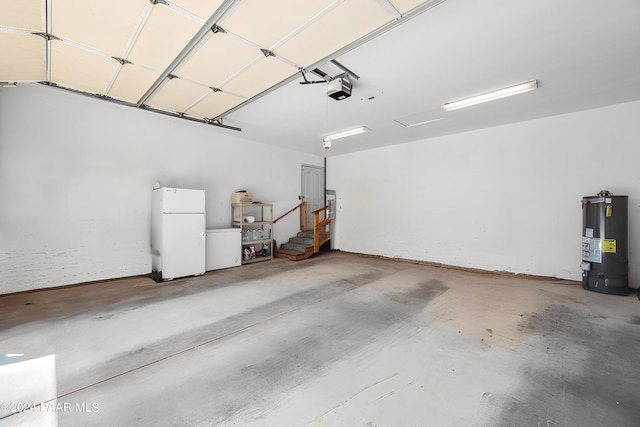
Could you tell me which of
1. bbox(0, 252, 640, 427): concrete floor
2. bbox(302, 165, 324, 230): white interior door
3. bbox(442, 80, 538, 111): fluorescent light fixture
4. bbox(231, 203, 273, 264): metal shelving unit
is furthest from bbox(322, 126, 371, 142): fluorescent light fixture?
bbox(0, 252, 640, 427): concrete floor

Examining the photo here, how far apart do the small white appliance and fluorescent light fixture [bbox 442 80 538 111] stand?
16.7 ft

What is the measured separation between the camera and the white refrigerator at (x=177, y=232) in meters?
4.56

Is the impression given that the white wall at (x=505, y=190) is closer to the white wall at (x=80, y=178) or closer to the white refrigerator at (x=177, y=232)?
the white refrigerator at (x=177, y=232)

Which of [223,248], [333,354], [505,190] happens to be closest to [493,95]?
[505,190]

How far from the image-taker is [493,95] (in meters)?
3.87

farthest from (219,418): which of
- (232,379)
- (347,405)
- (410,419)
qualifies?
(410,419)

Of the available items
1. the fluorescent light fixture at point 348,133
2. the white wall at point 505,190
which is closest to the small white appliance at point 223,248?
the fluorescent light fixture at point 348,133

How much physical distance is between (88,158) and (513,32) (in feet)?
21.1


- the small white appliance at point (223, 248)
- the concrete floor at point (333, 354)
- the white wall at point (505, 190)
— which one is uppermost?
the white wall at point (505, 190)

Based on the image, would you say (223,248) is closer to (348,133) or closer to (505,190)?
(348,133)

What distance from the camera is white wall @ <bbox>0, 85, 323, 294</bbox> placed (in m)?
3.76

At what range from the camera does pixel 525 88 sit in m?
3.58

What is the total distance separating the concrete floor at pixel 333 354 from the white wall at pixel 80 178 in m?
0.57

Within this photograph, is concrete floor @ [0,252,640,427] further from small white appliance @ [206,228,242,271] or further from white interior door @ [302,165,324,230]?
white interior door @ [302,165,324,230]
